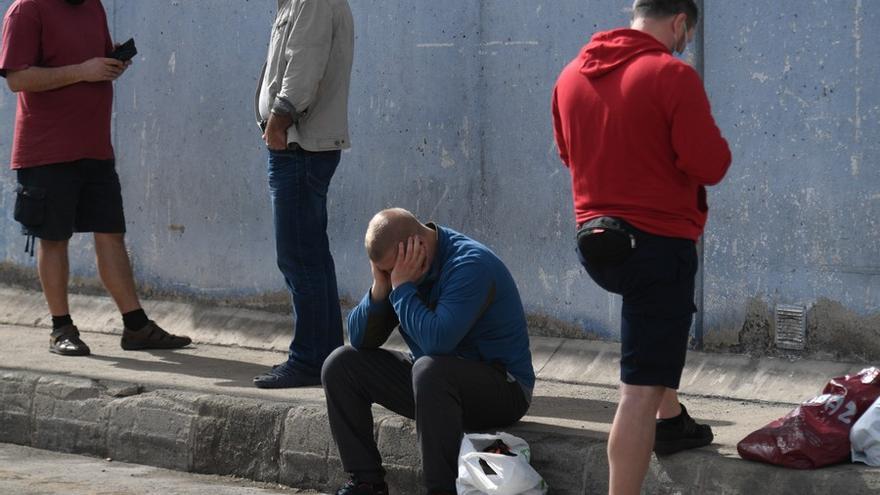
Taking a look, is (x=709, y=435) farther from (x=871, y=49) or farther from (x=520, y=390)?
(x=871, y=49)

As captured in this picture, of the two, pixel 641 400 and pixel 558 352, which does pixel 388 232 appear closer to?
pixel 641 400

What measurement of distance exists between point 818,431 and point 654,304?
675 millimetres

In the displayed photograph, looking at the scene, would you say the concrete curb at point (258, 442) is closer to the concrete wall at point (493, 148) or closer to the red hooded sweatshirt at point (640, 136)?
the red hooded sweatshirt at point (640, 136)

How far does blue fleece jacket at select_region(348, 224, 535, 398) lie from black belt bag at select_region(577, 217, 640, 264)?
0.69m

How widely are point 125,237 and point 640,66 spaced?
14.6 ft

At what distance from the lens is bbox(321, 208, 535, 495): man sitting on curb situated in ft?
17.2

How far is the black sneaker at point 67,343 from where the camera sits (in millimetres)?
7453

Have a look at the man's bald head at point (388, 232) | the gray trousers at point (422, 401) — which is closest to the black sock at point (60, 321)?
the gray trousers at point (422, 401)

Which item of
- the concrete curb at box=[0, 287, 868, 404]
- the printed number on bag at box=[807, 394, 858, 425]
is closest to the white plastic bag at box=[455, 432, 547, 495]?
the printed number on bag at box=[807, 394, 858, 425]

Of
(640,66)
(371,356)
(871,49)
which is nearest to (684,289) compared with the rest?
(640,66)

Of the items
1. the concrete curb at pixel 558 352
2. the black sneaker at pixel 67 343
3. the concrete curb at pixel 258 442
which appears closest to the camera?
the concrete curb at pixel 258 442

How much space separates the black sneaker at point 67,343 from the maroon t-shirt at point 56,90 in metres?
0.76

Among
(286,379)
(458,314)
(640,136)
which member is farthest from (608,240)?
(286,379)

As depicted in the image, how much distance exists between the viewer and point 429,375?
17.2 ft
